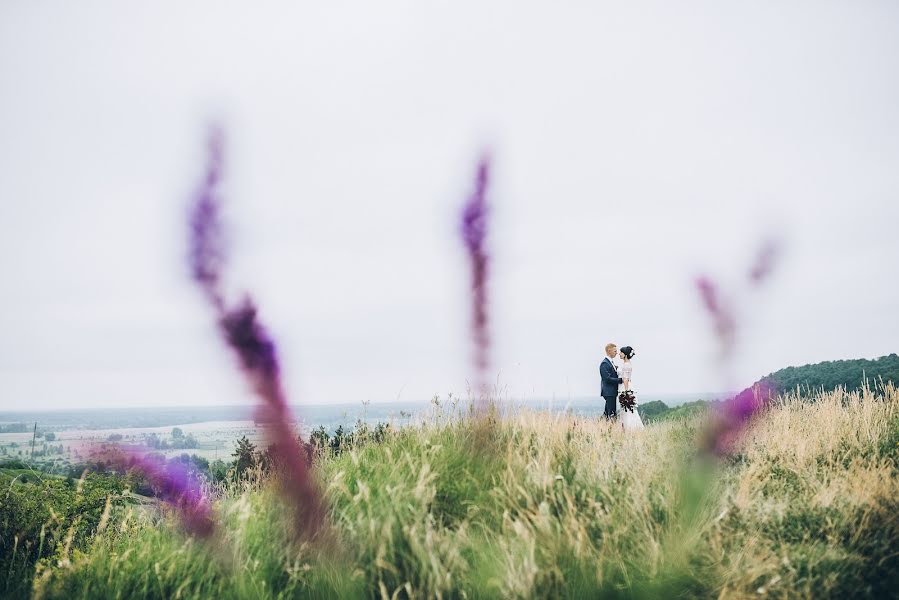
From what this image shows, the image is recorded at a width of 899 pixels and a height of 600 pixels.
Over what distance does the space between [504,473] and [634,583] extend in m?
1.41

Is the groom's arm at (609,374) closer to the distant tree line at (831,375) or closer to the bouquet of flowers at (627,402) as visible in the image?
the bouquet of flowers at (627,402)

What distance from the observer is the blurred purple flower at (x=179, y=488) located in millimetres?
5132

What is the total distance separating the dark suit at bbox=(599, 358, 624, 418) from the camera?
→ 11.8m

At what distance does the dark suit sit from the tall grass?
5.85m

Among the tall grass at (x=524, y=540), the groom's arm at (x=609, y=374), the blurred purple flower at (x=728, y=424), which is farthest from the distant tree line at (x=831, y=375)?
the tall grass at (x=524, y=540)

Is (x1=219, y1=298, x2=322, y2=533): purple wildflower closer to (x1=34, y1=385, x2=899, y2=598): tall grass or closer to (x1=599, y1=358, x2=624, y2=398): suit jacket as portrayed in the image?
(x1=34, y1=385, x2=899, y2=598): tall grass

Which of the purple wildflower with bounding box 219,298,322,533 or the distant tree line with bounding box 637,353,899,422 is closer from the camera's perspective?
the purple wildflower with bounding box 219,298,322,533

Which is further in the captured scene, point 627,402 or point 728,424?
point 627,402

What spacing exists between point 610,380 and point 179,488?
8.40 m

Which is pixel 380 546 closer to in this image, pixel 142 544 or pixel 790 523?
pixel 142 544

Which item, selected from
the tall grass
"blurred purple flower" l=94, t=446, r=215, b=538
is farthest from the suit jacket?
"blurred purple flower" l=94, t=446, r=215, b=538

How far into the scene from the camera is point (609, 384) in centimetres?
1192

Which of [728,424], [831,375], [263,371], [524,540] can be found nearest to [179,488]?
[263,371]

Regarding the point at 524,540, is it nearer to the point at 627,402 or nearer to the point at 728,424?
the point at 728,424
